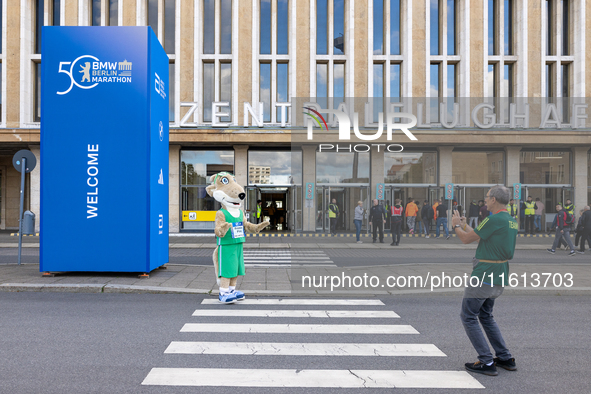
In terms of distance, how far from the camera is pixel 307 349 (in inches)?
200

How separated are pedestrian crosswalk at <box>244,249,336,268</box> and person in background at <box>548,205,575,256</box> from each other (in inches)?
326

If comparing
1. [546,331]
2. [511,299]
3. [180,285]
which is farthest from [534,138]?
[180,285]

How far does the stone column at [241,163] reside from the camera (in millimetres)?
24547

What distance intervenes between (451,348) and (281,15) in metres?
22.8

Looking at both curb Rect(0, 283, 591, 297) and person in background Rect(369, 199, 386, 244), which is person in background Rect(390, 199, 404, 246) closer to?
person in background Rect(369, 199, 386, 244)

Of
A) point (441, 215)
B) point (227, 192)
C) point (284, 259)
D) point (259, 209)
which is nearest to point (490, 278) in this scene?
point (227, 192)

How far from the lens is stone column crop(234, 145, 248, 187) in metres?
24.5

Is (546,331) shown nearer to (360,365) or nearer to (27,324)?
(360,365)

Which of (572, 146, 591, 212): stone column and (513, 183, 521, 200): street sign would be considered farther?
(572, 146, 591, 212): stone column

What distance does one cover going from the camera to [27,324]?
5980 millimetres

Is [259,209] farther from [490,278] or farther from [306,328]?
[490,278]

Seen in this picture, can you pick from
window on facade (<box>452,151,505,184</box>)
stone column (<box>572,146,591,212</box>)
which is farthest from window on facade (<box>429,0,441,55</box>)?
stone column (<box>572,146,591,212</box>)

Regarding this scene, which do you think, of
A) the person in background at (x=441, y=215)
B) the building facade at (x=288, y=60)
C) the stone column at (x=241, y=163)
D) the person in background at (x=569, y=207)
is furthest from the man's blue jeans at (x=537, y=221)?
the stone column at (x=241, y=163)

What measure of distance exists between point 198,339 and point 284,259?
810cm
